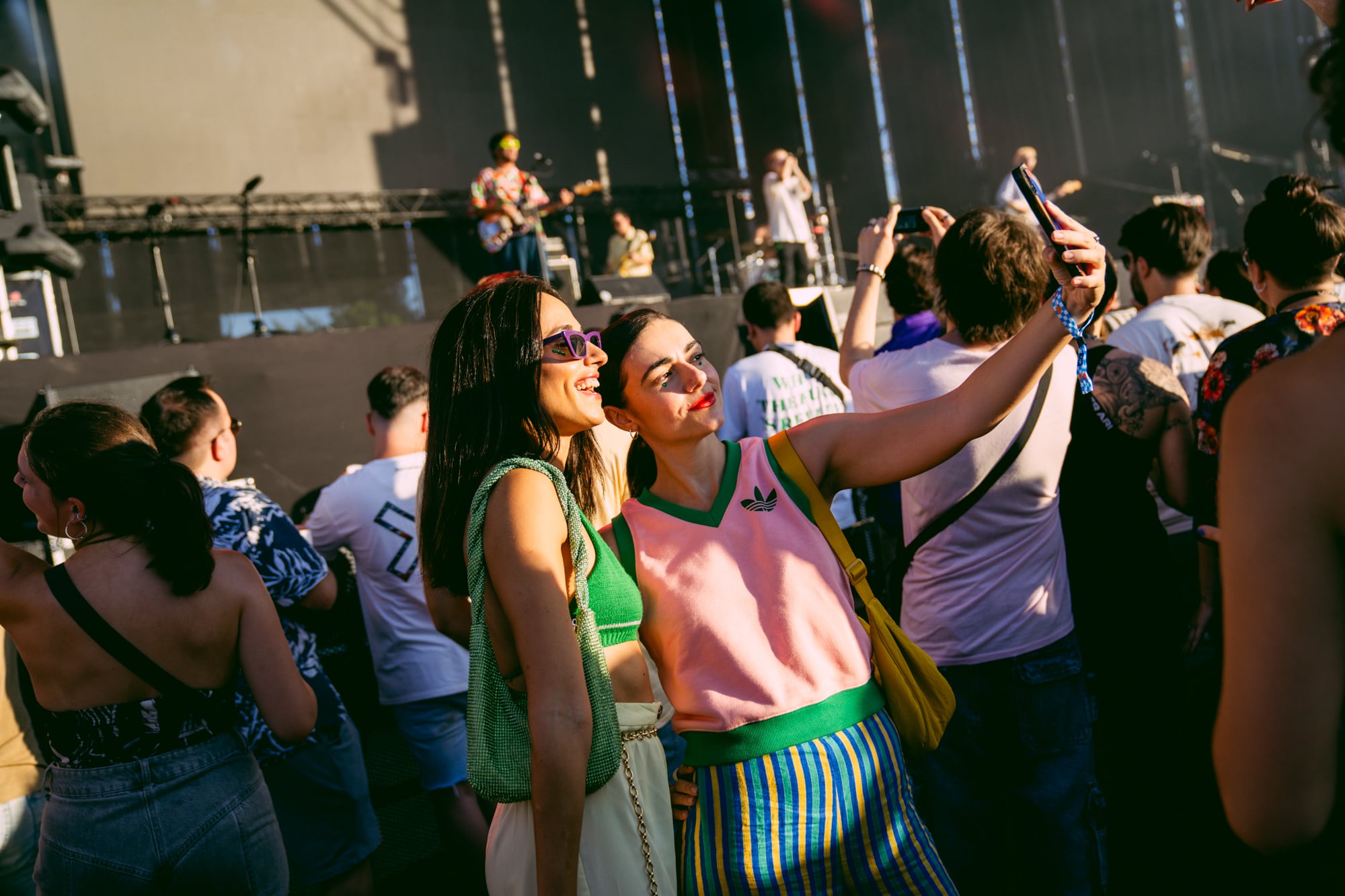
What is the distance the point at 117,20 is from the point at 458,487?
42.4ft

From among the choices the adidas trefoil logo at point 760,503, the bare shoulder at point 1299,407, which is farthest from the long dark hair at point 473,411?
the bare shoulder at point 1299,407

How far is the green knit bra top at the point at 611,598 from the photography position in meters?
1.35

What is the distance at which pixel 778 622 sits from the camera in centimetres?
142

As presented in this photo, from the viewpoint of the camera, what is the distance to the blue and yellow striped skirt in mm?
1348

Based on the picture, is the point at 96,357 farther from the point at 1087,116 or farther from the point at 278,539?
the point at 1087,116

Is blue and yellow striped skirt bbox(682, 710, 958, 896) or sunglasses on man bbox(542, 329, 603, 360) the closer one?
blue and yellow striped skirt bbox(682, 710, 958, 896)

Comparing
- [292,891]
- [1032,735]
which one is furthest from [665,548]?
[292,891]

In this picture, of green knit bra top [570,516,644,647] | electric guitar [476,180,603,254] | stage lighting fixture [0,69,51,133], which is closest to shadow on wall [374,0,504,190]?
electric guitar [476,180,603,254]

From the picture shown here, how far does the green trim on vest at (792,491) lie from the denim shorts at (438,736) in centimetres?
180

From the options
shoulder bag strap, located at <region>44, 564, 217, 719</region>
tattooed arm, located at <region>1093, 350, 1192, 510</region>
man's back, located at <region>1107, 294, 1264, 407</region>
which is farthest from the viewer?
man's back, located at <region>1107, 294, 1264, 407</region>

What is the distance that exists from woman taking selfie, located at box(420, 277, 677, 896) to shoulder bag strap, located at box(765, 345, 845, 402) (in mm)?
2159

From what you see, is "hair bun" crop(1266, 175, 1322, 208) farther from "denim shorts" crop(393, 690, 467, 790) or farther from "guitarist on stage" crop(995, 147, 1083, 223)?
"guitarist on stage" crop(995, 147, 1083, 223)

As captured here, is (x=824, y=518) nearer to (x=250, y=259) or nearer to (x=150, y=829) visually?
(x=150, y=829)

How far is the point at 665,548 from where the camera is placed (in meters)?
1.49
